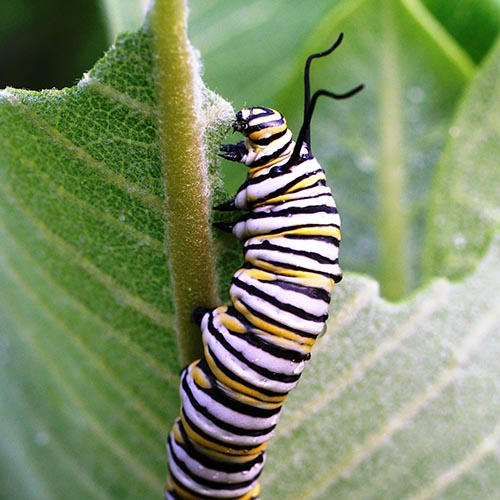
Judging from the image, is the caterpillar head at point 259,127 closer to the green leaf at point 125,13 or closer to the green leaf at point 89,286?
the green leaf at point 89,286

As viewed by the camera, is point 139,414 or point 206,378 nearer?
point 206,378

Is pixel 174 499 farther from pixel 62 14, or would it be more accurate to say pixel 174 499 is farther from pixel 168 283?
pixel 62 14

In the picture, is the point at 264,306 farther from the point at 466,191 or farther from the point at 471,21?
the point at 471,21

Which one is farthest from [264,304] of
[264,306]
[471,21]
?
[471,21]

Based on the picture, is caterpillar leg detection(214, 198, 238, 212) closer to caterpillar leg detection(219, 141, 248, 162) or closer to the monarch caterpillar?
the monarch caterpillar

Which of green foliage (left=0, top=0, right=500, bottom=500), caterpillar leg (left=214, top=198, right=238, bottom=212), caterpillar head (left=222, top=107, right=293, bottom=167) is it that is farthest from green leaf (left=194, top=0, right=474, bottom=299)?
caterpillar leg (left=214, top=198, right=238, bottom=212)

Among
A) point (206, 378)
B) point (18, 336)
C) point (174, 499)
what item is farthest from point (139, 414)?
point (18, 336)
